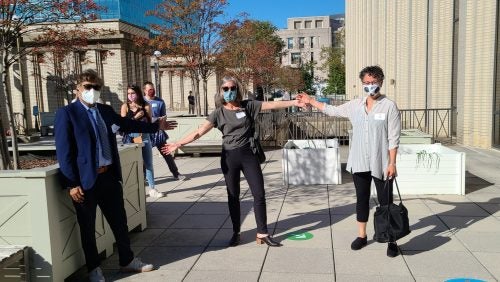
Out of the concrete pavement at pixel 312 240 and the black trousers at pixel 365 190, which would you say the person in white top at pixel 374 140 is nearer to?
the black trousers at pixel 365 190

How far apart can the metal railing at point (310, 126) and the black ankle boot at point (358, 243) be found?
920 cm

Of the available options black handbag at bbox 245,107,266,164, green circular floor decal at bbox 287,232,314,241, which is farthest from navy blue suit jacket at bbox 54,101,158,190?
green circular floor decal at bbox 287,232,314,241

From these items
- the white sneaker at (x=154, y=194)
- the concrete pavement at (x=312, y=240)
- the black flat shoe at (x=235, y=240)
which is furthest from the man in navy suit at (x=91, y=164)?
the white sneaker at (x=154, y=194)

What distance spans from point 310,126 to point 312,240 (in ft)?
30.4

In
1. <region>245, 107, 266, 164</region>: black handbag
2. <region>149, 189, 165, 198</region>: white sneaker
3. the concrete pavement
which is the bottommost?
the concrete pavement

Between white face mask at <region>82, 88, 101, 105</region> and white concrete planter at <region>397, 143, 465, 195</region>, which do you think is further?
white concrete planter at <region>397, 143, 465, 195</region>

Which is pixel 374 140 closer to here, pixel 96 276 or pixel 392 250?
pixel 392 250

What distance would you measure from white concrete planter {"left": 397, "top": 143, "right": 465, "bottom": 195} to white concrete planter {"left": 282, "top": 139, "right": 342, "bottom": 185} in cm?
131

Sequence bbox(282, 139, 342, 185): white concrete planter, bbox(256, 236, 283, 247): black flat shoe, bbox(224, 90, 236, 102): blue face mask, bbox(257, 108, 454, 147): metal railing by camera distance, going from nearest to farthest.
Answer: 1. bbox(224, 90, 236, 102): blue face mask
2. bbox(256, 236, 283, 247): black flat shoe
3. bbox(282, 139, 342, 185): white concrete planter
4. bbox(257, 108, 454, 147): metal railing

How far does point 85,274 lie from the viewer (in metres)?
4.41

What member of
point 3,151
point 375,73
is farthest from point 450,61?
point 3,151

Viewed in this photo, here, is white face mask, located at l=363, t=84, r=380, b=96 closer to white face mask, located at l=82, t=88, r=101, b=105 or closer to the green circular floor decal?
the green circular floor decal

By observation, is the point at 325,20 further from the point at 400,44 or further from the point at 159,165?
the point at 159,165

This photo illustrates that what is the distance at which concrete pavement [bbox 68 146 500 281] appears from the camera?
4246 mm
